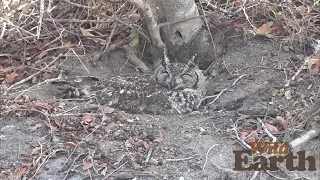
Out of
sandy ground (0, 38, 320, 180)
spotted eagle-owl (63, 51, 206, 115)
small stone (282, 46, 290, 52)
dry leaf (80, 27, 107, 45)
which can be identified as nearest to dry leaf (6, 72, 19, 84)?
sandy ground (0, 38, 320, 180)

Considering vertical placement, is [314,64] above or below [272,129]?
above

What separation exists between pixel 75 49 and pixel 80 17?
0.34 metres

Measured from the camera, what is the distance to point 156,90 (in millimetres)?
4066

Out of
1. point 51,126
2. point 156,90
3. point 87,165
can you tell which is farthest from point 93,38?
point 87,165

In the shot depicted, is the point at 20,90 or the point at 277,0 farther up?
the point at 277,0

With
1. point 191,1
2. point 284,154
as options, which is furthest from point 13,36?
point 284,154

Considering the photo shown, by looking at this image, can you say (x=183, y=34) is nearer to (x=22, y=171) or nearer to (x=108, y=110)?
(x=108, y=110)

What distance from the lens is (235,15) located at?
4.75m

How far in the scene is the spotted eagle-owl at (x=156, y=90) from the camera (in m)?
3.90

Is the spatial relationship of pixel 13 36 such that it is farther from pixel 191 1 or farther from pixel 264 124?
pixel 264 124

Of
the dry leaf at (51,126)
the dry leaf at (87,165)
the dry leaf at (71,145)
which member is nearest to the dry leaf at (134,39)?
the dry leaf at (51,126)

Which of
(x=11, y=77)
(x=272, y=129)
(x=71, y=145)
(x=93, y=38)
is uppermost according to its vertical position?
(x=93, y=38)

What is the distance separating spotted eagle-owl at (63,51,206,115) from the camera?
3.90 metres

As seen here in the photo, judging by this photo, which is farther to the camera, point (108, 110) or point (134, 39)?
→ point (134, 39)
